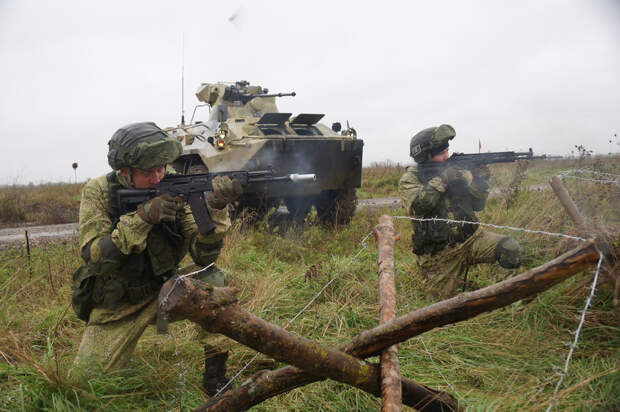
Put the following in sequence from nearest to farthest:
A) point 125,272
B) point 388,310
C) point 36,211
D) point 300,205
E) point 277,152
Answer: point 388,310 < point 125,272 < point 277,152 < point 300,205 < point 36,211

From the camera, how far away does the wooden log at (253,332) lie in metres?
1.33

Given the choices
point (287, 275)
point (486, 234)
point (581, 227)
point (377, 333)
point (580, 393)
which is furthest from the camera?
point (287, 275)

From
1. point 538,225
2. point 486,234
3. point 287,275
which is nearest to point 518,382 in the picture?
point 486,234

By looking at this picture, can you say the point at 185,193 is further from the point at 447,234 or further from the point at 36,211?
the point at 36,211

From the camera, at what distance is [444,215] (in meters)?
4.07

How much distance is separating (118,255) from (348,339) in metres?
1.56

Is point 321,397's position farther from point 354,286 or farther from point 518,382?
point 354,286

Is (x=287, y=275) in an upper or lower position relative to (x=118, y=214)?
lower

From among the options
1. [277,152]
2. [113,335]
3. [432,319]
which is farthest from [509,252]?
[277,152]

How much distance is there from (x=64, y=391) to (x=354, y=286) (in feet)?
7.42

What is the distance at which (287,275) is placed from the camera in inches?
169

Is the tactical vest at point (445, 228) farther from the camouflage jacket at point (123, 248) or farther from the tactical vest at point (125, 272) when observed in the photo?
the tactical vest at point (125, 272)

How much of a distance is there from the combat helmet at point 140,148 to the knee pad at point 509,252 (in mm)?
2579

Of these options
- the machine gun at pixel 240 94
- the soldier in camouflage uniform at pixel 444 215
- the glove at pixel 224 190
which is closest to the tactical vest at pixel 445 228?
the soldier in camouflage uniform at pixel 444 215
